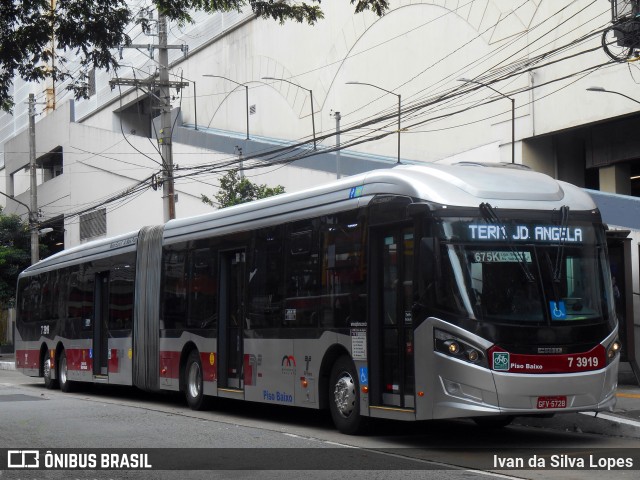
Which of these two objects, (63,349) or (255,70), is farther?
(255,70)

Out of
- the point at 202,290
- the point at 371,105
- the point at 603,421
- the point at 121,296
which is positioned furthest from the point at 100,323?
the point at 371,105

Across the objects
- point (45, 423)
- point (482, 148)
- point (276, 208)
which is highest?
point (482, 148)

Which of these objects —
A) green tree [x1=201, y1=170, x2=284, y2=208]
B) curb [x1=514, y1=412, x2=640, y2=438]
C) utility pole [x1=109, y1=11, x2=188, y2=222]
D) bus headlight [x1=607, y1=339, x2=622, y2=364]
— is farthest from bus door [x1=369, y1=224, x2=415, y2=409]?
green tree [x1=201, y1=170, x2=284, y2=208]

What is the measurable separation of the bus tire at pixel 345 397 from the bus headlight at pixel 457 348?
5.79 ft

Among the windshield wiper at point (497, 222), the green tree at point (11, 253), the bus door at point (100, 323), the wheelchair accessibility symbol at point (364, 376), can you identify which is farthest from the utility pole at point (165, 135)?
the green tree at point (11, 253)

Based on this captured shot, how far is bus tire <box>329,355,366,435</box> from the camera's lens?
12.8 meters

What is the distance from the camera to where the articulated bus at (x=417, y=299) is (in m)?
11.1

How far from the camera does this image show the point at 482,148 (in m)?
44.2

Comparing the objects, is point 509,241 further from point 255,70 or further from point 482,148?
point 255,70

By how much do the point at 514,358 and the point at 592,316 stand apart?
1271mm

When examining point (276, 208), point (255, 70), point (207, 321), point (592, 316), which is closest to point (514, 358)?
point (592, 316)

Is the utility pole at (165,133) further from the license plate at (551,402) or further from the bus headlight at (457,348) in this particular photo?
the license plate at (551,402)

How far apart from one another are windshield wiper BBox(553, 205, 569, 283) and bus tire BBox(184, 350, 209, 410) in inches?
300

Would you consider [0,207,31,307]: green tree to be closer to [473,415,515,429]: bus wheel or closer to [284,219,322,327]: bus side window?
[284,219,322,327]: bus side window
